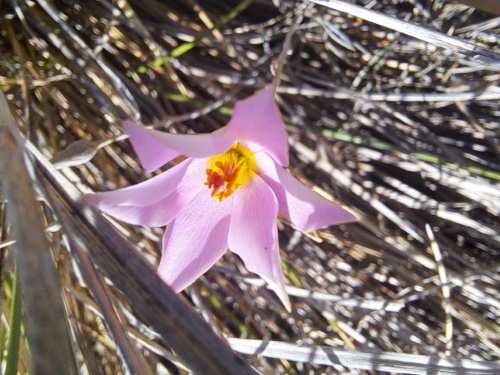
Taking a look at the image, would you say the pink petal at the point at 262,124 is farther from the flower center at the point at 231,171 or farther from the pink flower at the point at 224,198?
the flower center at the point at 231,171

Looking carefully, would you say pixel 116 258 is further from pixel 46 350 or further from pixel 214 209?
pixel 214 209

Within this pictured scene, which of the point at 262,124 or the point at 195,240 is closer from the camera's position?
the point at 262,124

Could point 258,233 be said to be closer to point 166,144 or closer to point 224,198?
point 224,198

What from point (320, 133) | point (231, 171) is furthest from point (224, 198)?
point (320, 133)

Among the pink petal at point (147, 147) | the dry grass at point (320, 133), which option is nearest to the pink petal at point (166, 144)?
the pink petal at point (147, 147)

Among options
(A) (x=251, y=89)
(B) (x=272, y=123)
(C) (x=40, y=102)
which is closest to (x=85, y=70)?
(C) (x=40, y=102)

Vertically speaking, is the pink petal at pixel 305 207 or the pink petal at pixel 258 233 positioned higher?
the pink petal at pixel 305 207

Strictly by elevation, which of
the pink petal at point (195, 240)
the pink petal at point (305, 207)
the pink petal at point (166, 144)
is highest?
the pink petal at point (166, 144)

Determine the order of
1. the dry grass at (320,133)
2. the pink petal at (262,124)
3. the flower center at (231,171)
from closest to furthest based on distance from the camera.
→ the pink petal at (262,124)
the flower center at (231,171)
the dry grass at (320,133)

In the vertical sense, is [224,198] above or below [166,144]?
below
